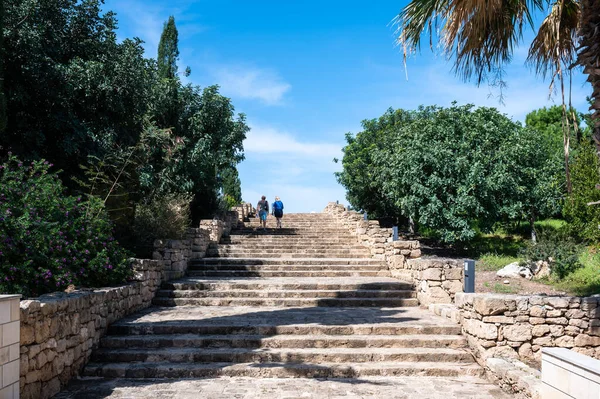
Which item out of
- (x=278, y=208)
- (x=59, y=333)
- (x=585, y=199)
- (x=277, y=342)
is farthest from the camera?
(x=278, y=208)

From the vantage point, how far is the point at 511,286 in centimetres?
1420

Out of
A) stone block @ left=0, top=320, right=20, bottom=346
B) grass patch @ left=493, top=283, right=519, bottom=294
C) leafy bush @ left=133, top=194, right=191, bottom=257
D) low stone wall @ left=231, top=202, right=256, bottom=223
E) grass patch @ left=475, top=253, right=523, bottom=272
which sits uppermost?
low stone wall @ left=231, top=202, right=256, bottom=223

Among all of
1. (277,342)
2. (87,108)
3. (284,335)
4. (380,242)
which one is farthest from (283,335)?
(87,108)

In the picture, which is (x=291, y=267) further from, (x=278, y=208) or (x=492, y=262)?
(x=492, y=262)

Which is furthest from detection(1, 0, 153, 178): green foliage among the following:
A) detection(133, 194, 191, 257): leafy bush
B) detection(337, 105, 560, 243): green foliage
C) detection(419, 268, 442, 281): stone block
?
detection(337, 105, 560, 243): green foliage

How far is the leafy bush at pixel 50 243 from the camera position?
21.8ft

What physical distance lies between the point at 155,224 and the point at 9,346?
8.06 metres

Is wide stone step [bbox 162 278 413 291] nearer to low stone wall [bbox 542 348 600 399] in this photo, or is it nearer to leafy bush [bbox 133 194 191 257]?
leafy bush [bbox 133 194 191 257]

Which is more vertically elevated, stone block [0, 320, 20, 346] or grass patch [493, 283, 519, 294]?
stone block [0, 320, 20, 346]

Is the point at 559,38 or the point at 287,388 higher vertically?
the point at 559,38

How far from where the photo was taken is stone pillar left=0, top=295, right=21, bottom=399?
15.5ft

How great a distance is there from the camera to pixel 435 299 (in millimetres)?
9438

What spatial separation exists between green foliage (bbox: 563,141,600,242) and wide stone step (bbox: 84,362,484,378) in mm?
14401

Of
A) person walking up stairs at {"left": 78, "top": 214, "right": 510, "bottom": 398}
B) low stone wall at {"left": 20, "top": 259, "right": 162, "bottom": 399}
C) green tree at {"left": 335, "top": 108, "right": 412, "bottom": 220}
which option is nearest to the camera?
low stone wall at {"left": 20, "top": 259, "right": 162, "bottom": 399}
